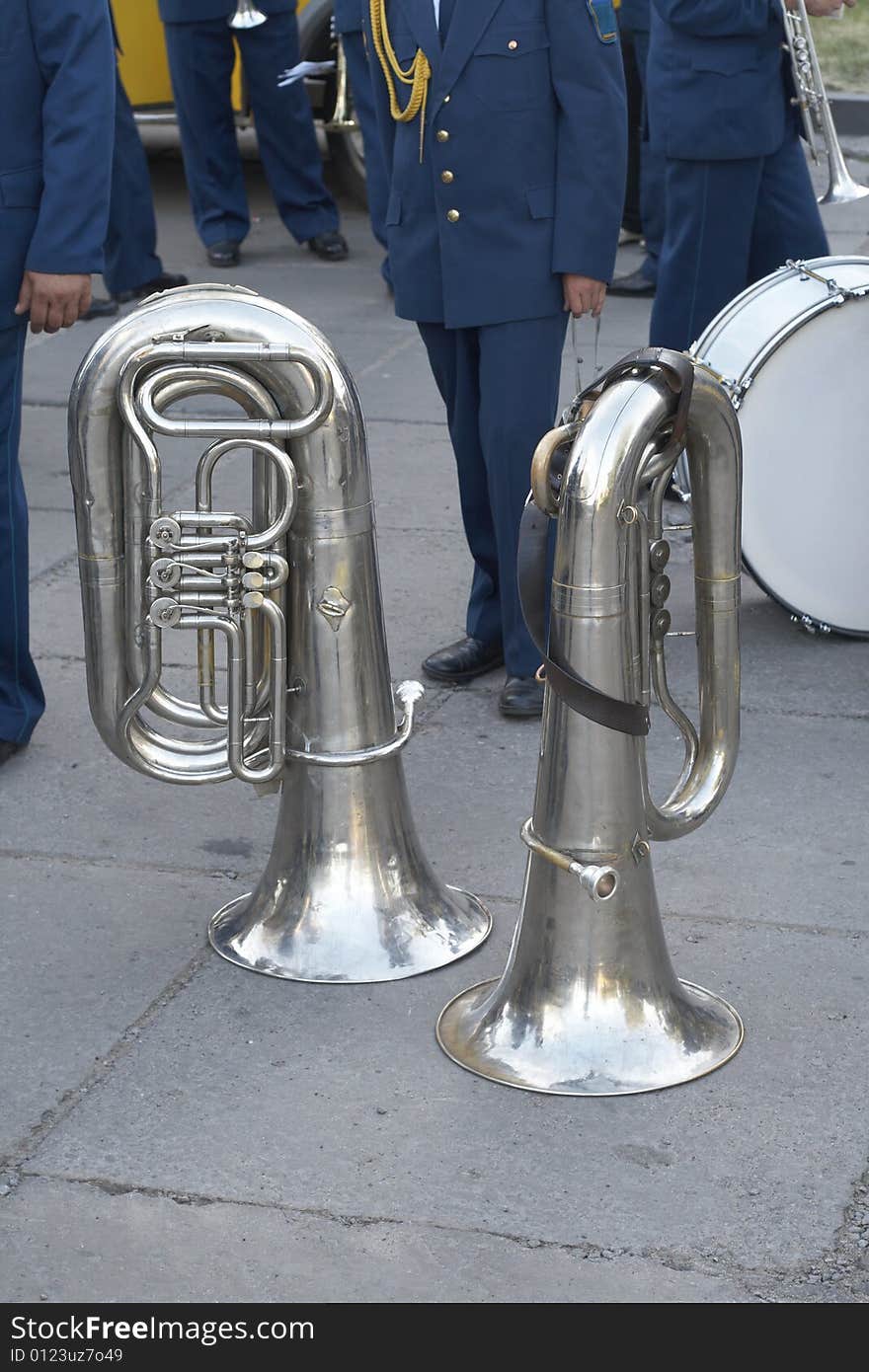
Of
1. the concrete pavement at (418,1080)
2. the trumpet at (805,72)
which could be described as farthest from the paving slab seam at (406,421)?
the concrete pavement at (418,1080)

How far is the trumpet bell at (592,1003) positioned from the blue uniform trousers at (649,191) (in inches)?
189

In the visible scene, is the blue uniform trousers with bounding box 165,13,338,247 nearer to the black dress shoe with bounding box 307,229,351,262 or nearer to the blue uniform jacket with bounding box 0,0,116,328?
the black dress shoe with bounding box 307,229,351,262

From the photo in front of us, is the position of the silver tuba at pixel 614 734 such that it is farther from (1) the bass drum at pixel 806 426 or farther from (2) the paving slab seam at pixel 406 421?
(2) the paving slab seam at pixel 406 421

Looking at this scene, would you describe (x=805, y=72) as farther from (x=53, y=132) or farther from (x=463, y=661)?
(x=53, y=132)

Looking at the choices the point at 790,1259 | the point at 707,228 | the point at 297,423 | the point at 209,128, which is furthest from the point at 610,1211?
the point at 209,128

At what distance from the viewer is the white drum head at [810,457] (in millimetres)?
4293

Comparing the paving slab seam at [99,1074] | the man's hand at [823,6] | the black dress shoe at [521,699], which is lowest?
the black dress shoe at [521,699]

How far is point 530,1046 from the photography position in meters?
2.76

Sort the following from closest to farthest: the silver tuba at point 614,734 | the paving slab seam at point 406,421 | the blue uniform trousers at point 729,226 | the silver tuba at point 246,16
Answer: the silver tuba at point 614,734 → the blue uniform trousers at point 729,226 → the paving slab seam at point 406,421 → the silver tuba at point 246,16

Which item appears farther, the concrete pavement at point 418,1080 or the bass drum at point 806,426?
the bass drum at point 806,426

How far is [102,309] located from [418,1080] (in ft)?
17.7

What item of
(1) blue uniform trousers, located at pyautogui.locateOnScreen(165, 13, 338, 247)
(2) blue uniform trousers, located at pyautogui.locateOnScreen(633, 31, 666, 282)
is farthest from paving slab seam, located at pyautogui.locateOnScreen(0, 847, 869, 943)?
(1) blue uniform trousers, located at pyautogui.locateOnScreen(165, 13, 338, 247)

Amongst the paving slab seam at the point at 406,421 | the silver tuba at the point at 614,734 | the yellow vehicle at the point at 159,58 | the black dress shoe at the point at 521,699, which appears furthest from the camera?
the yellow vehicle at the point at 159,58

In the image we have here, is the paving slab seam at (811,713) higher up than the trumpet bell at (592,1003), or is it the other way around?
the trumpet bell at (592,1003)
